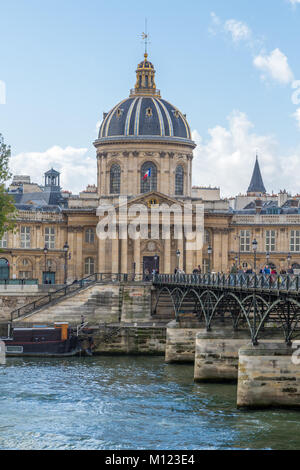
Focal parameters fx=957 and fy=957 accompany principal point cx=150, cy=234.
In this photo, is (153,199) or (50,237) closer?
(153,199)

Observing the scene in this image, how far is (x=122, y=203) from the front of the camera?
96000 millimetres

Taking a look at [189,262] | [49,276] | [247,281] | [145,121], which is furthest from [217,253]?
[247,281]

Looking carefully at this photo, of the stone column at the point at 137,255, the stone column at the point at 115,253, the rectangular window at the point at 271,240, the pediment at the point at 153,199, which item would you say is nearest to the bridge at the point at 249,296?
the stone column at the point at 137,255

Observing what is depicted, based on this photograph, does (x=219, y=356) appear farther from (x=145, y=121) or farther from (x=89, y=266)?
(x=145, y=121)

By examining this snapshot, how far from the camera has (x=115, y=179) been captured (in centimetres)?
10562

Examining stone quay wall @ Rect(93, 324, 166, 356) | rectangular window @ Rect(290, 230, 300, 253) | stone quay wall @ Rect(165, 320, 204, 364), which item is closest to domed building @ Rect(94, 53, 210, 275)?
rectangular window @ Rect(290, 230, 300, 253)

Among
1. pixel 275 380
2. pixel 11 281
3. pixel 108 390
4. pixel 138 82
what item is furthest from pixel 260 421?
pixel 138 82

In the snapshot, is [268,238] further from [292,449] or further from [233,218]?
[292,449]

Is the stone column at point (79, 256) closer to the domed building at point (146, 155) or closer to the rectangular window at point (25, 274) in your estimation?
the domed building at point (146, 155)

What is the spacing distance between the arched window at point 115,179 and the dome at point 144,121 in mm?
3370

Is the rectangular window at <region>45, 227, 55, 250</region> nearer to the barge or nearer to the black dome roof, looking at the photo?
the black dome roof

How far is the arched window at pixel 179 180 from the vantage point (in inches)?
4176

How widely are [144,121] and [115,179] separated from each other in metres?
7.14

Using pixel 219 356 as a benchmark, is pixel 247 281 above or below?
above
